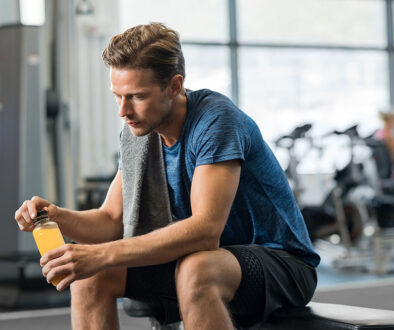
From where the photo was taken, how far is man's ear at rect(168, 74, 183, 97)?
1.48 metres

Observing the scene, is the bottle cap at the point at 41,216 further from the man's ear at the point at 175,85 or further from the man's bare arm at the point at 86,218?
the man's ear at the point at 175,85

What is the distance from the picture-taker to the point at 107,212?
172 centimetres

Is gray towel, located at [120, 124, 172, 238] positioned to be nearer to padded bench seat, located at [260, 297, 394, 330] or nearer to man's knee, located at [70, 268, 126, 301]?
man's knee, located at [70, 268, 126, 301]

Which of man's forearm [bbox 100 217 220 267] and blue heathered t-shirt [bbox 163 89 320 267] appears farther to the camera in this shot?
blue heathered t-shirt [bbox 163 89 320 267]

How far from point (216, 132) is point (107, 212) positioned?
458 millimetres

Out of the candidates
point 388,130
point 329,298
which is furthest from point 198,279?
point 388,130

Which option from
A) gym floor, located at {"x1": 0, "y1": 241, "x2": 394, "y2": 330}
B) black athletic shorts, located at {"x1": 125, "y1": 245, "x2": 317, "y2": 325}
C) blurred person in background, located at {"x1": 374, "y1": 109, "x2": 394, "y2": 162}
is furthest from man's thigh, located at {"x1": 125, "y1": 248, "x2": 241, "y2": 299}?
blurred person in background, located at {"x1": 374, "y1": 109, "x2": 394, "y2": 162}

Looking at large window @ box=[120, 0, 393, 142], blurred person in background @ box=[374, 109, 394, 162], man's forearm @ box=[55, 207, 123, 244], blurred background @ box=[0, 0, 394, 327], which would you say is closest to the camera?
man's forearm @ box=[55, 207, 123, 244]

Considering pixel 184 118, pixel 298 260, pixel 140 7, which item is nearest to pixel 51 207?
pixel 184 118

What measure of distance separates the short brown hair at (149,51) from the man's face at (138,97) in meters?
0.02

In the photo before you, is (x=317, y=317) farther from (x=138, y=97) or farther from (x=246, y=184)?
(x=138, y=97)

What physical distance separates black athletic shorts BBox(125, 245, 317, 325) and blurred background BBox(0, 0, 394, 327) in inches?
59.6

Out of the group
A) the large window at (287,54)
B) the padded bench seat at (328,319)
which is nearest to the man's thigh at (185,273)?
the padded bench seat at (328,319)

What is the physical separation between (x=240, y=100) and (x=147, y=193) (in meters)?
5.32
